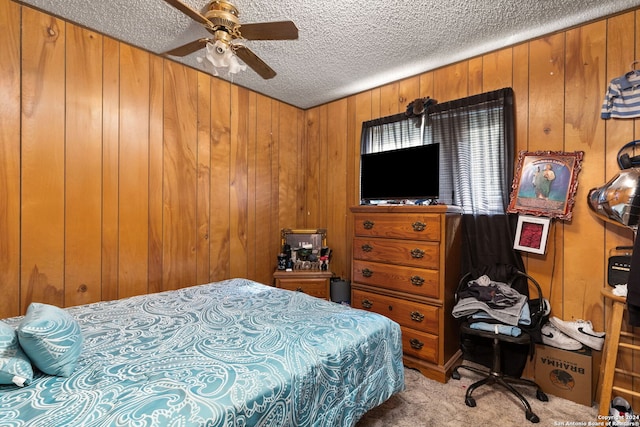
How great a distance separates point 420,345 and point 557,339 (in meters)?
0.90

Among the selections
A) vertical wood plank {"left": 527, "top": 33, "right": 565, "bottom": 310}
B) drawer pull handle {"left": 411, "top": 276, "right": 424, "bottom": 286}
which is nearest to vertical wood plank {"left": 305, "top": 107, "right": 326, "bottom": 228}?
drawer pull handle {"left": 411, "top": 276, "right": 424, "bottom": 286}

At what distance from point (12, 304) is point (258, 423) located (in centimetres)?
206

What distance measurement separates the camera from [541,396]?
195cm

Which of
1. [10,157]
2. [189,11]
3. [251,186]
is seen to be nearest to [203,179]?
[251,186]

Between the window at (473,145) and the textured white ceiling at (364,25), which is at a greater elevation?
the textured white ceiling at (364,25)

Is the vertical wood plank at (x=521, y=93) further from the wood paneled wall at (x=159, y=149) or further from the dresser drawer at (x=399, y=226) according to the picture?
the dresser drawer at (x=399, y=226)

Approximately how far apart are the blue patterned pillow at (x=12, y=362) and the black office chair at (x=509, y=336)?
224 cm

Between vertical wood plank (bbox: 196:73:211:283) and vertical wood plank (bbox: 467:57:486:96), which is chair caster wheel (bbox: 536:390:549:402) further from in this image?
vertical wood plank (bbox: 196:73:211:283)

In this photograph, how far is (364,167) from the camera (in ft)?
9.71

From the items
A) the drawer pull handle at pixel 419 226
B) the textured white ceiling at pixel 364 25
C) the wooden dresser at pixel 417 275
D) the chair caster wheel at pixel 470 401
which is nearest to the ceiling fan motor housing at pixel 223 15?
the textured white ceiling at pixel 364 25

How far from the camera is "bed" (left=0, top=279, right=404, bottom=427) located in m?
0.90

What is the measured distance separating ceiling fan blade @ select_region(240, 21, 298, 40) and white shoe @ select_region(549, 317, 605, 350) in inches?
101

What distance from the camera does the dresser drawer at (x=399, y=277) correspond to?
88.4 inches

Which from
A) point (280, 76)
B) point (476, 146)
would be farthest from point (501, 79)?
point (280, 76)
